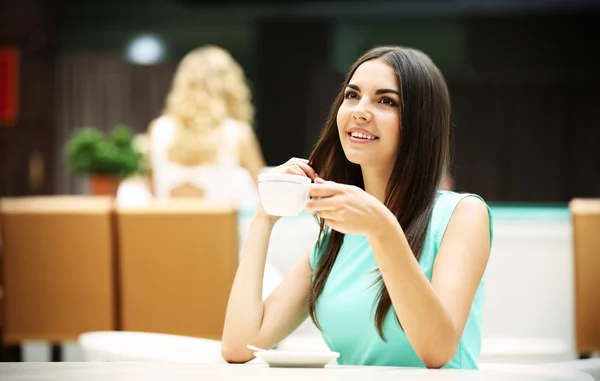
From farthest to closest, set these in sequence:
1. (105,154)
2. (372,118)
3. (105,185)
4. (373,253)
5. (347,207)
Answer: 1. (105,185)
2. (105,154)
3. (372,118)
4. (373,253)
5. (347,207)

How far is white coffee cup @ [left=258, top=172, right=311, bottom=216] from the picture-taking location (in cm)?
133

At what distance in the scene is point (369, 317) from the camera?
1617 millimetres

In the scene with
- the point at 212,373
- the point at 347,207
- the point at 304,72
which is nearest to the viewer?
the point at 212,373

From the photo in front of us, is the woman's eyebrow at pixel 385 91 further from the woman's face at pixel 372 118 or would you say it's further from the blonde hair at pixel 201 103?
the blonde hair at pixel 201 103

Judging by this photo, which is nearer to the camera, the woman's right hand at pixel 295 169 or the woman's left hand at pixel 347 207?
the woman's left hand at pixel 347 207

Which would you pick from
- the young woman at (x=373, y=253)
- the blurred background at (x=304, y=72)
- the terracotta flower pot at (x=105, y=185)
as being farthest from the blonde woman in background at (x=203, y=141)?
the blurred background at (x=304, y=72)

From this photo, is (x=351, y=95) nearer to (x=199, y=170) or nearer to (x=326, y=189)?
(x=326, y=189)

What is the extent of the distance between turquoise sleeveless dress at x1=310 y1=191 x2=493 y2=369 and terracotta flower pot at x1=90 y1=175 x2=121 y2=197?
209 cm

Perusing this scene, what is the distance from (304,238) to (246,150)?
120 centimetres

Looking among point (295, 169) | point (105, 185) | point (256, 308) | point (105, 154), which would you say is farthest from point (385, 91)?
point (105, 185)

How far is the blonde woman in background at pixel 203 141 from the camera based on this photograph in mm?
4266

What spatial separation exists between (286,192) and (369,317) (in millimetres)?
399

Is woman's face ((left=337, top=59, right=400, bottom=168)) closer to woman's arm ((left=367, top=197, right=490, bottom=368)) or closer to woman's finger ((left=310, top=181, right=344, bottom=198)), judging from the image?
woman's arm ((left=367, top=197, right=490, bottom=368))

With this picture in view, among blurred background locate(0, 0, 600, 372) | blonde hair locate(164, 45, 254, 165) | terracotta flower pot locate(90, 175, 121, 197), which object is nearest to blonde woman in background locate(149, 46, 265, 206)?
blonde hair locate(164, 45, 254, 165)
